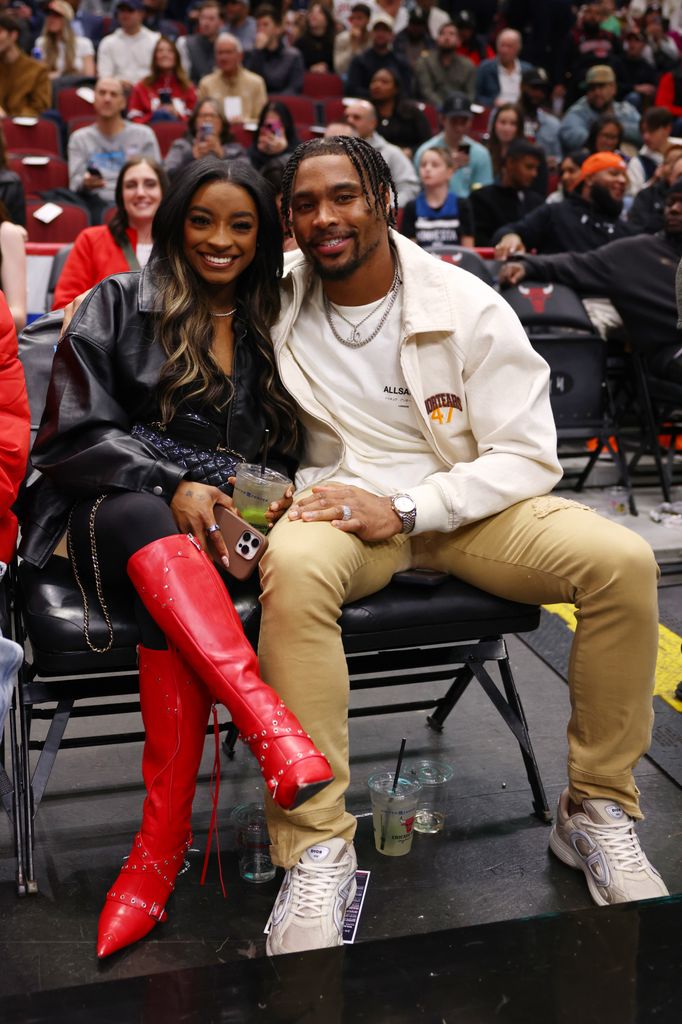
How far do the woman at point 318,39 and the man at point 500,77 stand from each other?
1.42 metres

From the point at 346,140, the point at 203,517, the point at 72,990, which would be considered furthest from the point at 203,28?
the point at 72,990

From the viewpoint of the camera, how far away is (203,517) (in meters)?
2.15

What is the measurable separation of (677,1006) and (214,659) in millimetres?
911

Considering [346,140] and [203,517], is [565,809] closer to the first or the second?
[203,517]

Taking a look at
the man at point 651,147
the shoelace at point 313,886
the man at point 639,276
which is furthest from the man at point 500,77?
the shoelace at point 313,886

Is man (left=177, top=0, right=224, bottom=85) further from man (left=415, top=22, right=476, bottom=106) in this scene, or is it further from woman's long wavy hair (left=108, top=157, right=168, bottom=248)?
woman's long wavy hair (left=108, top=157, right=168, bottom=248)

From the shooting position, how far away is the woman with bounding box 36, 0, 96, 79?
8586 mm

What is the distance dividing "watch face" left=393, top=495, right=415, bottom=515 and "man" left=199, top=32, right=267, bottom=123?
6.40m

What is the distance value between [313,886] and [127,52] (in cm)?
822

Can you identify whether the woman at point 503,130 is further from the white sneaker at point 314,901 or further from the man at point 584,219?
the white sneaker at point 314,901

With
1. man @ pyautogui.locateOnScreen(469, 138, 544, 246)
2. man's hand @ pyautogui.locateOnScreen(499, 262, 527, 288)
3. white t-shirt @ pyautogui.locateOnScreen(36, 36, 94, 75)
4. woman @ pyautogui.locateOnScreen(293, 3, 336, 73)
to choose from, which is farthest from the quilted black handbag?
woman @ pyautogui.locateOnScreen(293, 3, 336, 73)

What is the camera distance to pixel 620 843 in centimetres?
214

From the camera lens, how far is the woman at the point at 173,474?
1913 millimetres

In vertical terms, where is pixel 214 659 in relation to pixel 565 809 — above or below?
above
